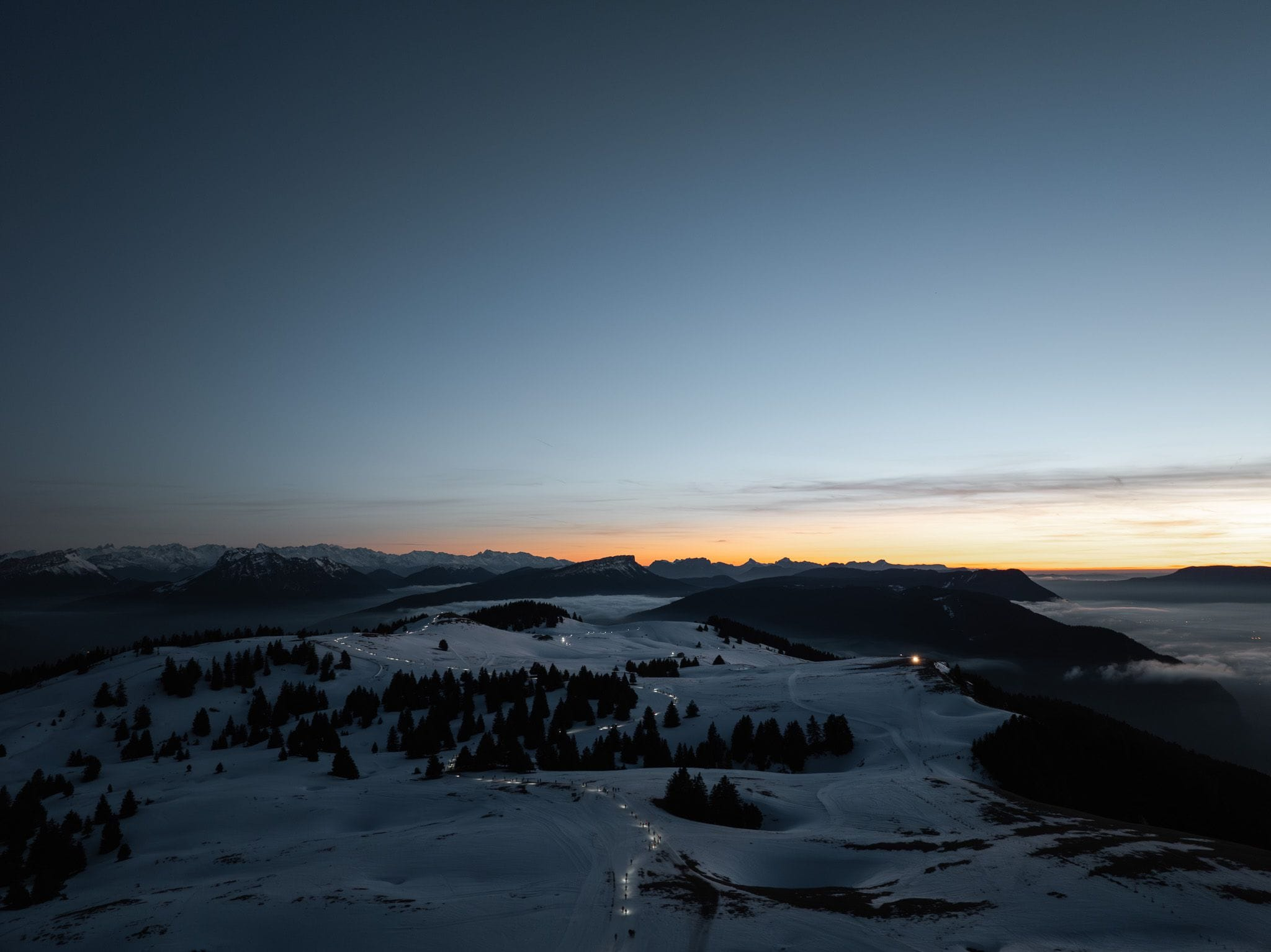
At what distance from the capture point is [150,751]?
10512 centimetres

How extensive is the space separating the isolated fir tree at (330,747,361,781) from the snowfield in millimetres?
2622

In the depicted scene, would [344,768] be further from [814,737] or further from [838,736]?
[838,736]

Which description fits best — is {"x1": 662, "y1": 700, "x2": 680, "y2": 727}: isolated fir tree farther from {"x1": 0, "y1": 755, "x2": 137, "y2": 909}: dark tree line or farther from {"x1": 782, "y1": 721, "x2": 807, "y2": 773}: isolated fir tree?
{"x1": 0, "y1": 755, "x2": 137, "y2": 909}: dark tree line

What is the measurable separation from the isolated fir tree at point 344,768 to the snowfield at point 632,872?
2.62 m

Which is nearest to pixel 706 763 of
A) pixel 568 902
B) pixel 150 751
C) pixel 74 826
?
pixel 568 902

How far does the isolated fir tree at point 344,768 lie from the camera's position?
75625mm

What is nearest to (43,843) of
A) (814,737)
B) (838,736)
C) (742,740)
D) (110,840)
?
(110,840)

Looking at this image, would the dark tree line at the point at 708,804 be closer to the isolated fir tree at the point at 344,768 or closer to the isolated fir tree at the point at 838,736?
the isolated fir tree at the point at 838,736

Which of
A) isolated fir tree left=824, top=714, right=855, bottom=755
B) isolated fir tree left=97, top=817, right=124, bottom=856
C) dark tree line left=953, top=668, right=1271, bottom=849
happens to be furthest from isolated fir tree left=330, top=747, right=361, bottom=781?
dark tree line left=953, top=668, right=1271, bottom=849

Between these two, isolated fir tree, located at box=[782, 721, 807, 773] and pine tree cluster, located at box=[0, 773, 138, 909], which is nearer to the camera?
pine tree cluster, located at box=[0, 773, 138, 909]

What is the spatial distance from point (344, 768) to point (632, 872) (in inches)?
2284

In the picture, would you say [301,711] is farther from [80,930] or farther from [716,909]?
[716,909]

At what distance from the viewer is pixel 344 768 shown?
76.3 m

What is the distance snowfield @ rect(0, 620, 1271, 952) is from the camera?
89.2 feet
